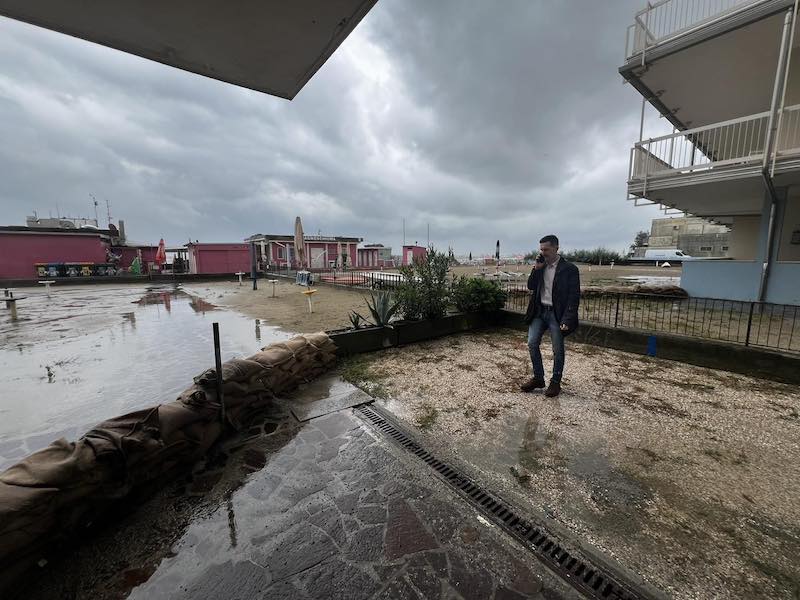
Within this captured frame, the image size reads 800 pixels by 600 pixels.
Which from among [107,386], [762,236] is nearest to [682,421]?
[107,386]

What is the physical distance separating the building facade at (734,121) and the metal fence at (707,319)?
895 mm

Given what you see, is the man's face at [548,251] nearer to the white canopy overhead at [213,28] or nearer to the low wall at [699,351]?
Result: the low wall at [699,351]

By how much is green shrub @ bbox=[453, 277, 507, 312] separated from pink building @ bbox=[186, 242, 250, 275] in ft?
83.9

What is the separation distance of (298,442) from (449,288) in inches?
185

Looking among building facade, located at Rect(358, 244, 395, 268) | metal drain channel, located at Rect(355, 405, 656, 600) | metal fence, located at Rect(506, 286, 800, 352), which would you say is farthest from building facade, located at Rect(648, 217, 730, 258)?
metal drain channel, located at Rect(355, 405, 656, 600)

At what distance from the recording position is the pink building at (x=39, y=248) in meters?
20.6

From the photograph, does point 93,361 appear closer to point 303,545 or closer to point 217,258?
point 303,545

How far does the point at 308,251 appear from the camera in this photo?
98.0 ft

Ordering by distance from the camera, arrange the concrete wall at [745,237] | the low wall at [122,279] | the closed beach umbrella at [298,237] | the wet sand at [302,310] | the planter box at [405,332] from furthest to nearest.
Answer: the closed beach umbrella at [298,237] < the low wall at [122,279] < the concrete wall at [745,237] < the wet sand at [302,310] < the planter box at [405,332]

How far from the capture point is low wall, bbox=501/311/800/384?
4.36 m

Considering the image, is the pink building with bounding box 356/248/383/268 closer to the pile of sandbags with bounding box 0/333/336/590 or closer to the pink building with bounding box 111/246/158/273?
the pink building with bounding box 111/246/158/273

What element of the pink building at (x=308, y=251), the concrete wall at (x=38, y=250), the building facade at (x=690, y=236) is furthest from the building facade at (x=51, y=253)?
the building facade at (x=690, y=236)

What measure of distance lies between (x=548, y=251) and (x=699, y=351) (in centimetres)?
338

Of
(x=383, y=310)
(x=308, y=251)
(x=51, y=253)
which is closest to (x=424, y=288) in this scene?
(x=383, y=310)
